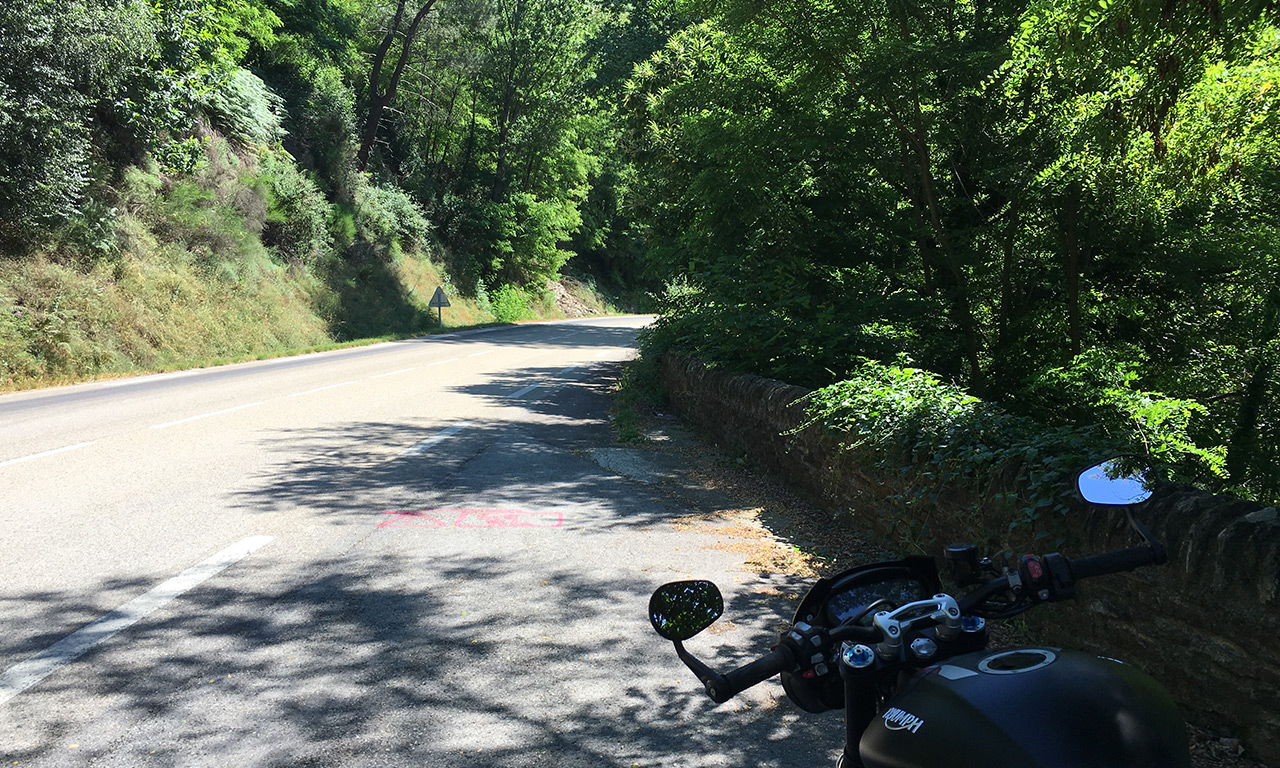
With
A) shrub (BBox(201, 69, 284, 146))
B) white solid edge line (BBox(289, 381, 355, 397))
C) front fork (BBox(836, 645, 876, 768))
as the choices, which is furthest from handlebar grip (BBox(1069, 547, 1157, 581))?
shrub (BBox(201, 69, 284, 146))

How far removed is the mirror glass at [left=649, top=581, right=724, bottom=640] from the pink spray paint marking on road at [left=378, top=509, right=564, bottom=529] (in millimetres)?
4778

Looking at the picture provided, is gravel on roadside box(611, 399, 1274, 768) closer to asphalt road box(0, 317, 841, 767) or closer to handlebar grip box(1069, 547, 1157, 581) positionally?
asphalt road box(0, 317, 841, 767)

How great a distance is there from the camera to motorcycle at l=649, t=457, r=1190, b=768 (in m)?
1.46

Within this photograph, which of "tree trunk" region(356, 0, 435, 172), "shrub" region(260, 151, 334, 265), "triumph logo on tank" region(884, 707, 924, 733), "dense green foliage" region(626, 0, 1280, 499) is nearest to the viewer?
"triumph logo on tank" region(884, 707, 924, 733)

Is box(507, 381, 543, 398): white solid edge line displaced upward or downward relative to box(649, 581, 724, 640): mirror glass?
downward

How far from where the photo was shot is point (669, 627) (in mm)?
1885

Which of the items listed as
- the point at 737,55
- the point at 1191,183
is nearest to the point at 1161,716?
the point at 1191,183

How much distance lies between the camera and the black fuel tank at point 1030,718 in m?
1.44

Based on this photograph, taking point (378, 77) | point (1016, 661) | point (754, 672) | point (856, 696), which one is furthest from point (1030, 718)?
point (378, 77)

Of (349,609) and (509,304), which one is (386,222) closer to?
(509,304)

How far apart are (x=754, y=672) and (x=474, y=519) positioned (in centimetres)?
523

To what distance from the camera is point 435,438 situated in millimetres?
10406

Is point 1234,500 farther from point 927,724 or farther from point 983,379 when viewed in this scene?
point 983,379

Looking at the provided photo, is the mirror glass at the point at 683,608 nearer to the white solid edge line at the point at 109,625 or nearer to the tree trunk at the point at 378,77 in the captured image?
the white solid edge line at the point at 109,625
